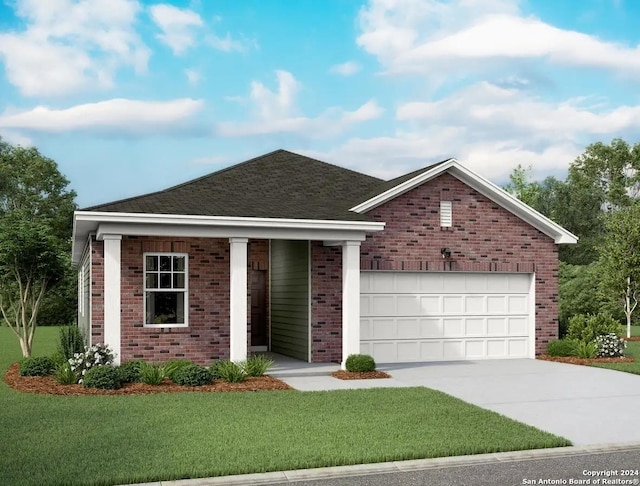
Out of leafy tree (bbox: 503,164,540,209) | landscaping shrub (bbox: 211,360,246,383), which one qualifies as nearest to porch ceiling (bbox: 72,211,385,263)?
landscaping shrub (bbox: 211,360,246,383)

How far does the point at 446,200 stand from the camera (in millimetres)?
19422

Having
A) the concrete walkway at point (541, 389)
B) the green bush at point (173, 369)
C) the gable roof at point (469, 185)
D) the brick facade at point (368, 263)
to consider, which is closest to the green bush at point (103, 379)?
the green bush at point (173, 369)

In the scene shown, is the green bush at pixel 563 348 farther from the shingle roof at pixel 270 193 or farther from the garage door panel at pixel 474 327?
the shingle roof at pixel 270 193

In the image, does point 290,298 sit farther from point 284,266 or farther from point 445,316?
point 445,316

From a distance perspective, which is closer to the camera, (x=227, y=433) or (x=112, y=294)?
(x=227, y=433)

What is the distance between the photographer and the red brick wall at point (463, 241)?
18.8 meters

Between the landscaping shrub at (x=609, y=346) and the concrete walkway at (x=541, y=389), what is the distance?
64.9 inches

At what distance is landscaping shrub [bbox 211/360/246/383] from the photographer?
48.0 ft

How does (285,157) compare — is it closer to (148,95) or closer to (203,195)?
(203,195)

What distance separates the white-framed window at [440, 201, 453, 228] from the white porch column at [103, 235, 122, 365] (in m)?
8.17

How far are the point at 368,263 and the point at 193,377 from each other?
5.80 metres

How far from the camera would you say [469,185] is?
19.7 metres

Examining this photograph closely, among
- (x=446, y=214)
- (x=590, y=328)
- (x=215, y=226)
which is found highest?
(x=446, y=214)

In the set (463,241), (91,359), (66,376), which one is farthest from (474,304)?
(66,376)
